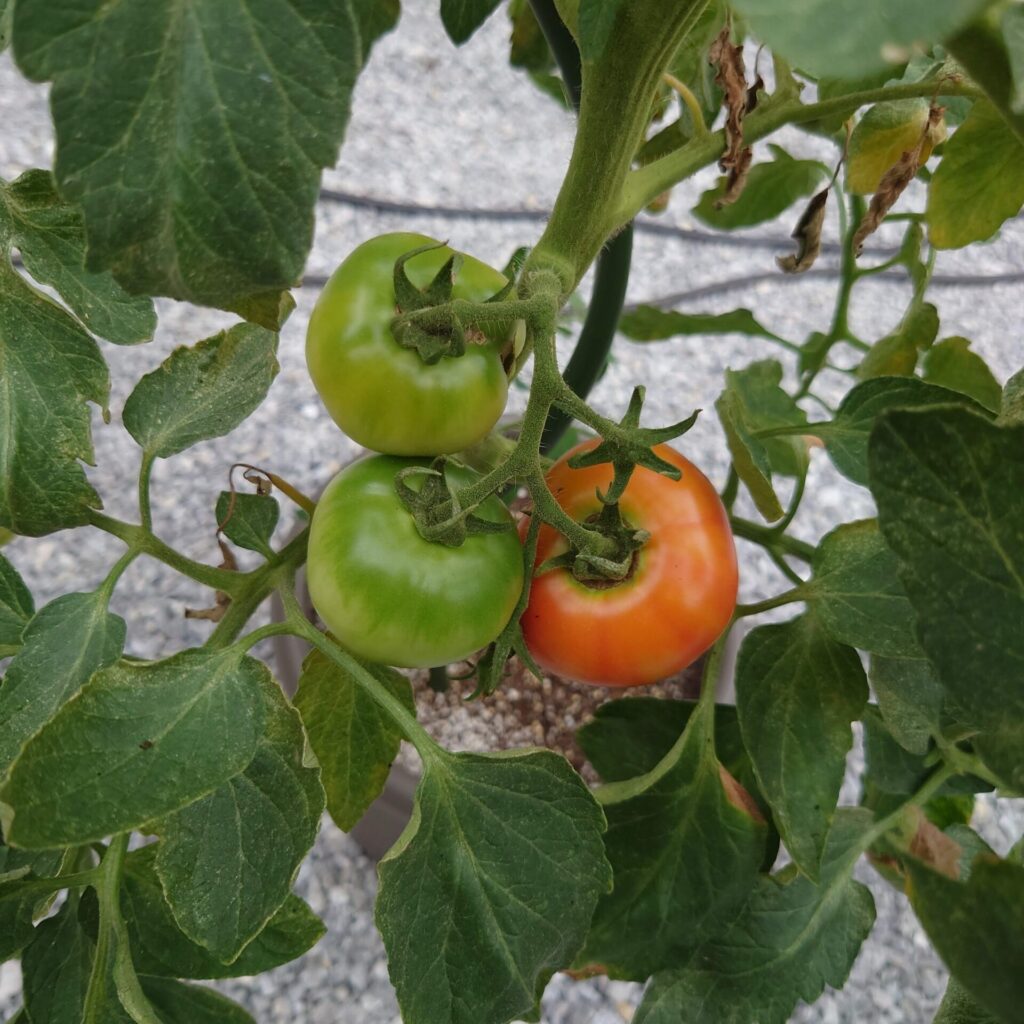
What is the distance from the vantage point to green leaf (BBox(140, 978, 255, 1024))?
1.34 ft

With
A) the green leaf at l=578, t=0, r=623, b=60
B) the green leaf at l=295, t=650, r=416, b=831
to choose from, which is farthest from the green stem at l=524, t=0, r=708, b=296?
the green leaf at l=295, t=650, r=416, b=831

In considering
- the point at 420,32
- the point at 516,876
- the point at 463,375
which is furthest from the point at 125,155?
the point at 420,32

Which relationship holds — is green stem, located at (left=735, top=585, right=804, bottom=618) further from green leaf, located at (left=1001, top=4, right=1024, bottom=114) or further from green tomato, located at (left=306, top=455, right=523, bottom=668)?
green leaf, located at (left=1001, top=4, right=1024, bottom=114)

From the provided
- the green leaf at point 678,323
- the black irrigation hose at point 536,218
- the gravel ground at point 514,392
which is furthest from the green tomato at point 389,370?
the black irrigation hose at point 536,218

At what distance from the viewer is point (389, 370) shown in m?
0.31

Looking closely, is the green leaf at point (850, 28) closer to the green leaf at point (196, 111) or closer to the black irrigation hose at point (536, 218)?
the green leaf at point (196, 111)

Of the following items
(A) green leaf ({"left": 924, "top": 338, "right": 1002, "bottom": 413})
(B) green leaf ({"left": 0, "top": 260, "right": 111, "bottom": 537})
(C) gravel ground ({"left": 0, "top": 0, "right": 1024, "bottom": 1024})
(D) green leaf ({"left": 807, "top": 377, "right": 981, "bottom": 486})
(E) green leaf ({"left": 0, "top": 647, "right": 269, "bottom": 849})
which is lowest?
(C) gravel ground ({"left": 0, "top": 0, "right": 1024, "bottom": 1024})

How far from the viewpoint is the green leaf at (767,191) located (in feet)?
1.90

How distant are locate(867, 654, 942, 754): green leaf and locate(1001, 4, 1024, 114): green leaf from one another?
27cm

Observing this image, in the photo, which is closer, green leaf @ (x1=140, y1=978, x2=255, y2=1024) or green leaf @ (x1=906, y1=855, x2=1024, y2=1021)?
Result: green leaf @ (x1=906, y1=855, x2=1024, y2=1021)

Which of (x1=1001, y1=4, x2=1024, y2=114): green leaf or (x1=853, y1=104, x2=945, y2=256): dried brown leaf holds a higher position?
(x1=1001, y1=4, x2=1024, y2=114): green leaf

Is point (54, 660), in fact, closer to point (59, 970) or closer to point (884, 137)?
point (59, 970)

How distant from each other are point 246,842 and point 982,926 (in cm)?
23

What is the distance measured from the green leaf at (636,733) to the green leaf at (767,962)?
50 millimetres
